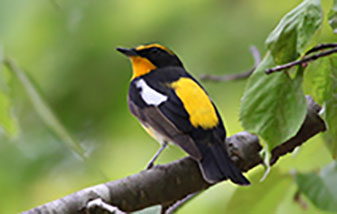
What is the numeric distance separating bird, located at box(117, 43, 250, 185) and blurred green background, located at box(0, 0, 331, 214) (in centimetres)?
106

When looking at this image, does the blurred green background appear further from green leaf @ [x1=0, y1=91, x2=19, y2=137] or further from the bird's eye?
green leaf @ [x1=0, y1=91, x2=19, y2=137]

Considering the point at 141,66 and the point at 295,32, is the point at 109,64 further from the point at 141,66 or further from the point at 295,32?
the point at 295,32

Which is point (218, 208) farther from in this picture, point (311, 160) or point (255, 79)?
point (255, 79)

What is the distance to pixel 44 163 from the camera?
14.9ft

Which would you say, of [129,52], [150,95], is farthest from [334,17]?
[129,52]

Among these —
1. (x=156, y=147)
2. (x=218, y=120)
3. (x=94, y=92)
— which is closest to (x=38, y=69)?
(x=94, y=92)

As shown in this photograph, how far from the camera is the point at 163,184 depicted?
1.98 metres

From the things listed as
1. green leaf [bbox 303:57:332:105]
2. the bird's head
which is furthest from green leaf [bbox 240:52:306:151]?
the bird's head

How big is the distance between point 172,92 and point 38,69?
1809 millimetres

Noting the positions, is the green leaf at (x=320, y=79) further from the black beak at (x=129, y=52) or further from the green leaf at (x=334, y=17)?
the black beak at (x=129, y=52)

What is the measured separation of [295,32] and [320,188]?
3.13 ft

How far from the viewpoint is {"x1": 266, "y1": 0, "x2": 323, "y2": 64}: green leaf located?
1.44m

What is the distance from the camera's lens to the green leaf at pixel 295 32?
1.44m

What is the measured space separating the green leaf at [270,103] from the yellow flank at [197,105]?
982 millimetres
